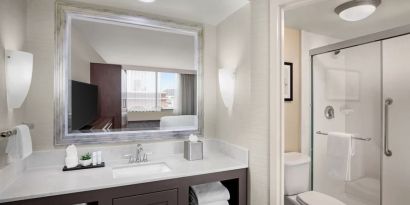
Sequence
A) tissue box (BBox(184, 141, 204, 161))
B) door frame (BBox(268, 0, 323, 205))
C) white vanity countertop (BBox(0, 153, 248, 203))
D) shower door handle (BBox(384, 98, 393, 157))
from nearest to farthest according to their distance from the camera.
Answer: white vanity countertop (BBox(0, 153, 248, 203)), door frame (BBox(268, 0, 323, 205)), tissue box (BBox(184, 141, 204, 161)), shower door handle (BBox(384, 98, 393, 157))

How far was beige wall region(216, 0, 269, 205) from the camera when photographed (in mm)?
1544

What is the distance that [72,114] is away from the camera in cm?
165

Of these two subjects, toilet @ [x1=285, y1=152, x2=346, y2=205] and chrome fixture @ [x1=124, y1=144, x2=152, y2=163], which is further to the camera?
toilet @ [x1=285, y1=152, x2=346, y2=205]

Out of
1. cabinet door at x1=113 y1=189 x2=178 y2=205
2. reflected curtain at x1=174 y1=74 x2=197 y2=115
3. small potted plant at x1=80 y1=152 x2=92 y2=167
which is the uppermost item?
reflected curtain at x1=174 y1=74 x2=197 y2=115

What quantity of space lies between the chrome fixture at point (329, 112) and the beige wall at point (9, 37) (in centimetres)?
283

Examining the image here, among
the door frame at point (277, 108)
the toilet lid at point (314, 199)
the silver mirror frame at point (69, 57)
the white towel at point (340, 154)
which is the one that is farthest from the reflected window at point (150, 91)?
the white towel at point (340, 154)

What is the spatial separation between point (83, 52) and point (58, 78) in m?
0.30

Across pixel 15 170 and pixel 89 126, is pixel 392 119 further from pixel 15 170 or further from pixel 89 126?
pixel 15 170

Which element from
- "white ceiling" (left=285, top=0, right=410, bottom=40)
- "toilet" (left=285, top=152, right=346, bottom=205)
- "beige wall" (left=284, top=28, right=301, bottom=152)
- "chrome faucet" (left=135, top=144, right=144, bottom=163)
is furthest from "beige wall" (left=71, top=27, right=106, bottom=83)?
"toilet" (left=285, top=152, right=346, bottom=205)

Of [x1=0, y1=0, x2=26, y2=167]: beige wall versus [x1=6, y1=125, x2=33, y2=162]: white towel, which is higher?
[x1=0, y1=0, x2=26, y2=167]: beige wall

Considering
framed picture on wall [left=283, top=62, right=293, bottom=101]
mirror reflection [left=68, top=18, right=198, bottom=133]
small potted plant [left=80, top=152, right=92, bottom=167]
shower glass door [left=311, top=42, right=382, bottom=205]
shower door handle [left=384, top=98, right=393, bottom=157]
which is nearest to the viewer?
small potted plant [left=80, top=152, right=92, bottom=167]

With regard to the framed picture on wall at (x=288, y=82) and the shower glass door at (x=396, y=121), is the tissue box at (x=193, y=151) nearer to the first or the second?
the framed picture on wall at (x=288, y=82)

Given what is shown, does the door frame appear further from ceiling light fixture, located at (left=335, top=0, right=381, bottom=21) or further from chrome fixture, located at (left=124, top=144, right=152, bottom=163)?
chrome fixture, located at (left=124, top=144, right=152, bottom=163)

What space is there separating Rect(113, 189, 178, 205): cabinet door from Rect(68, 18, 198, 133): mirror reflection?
2.27 ft
